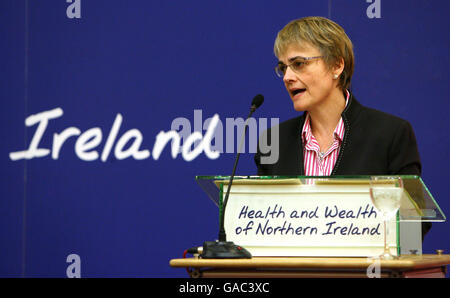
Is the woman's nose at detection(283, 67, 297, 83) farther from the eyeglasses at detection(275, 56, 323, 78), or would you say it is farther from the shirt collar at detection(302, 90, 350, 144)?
the shirt collar at detection(302, 90, 350, 144)

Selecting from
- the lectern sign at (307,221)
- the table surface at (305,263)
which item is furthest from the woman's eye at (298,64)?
the table surface at (305,263)

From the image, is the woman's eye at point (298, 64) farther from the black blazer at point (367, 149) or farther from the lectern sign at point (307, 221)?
the lectern sign at point (307, 221)

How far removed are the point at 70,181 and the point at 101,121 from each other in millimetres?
355

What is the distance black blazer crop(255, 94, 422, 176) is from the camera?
2000mm

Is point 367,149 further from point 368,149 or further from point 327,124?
point 327,124

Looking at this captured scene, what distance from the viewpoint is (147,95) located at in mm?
3238

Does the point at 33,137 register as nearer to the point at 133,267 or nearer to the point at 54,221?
the point at 54,221

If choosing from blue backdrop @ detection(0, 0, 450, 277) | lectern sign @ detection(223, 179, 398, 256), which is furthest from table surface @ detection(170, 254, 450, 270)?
blue backdrop @ detection(0, 0, 450, 277)

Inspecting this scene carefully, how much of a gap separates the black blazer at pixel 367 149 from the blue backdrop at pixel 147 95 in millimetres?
983

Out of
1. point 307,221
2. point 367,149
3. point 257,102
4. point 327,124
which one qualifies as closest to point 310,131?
point 327,124

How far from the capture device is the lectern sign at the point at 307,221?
1.44 meters

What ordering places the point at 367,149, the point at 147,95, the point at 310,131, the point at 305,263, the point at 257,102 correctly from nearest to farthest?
the point at 305,263
the point at 257,102
the point at 367,149
the point at 310,131
the point at 147,95

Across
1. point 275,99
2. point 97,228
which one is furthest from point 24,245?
point 275,99

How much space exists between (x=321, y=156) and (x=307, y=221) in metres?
0.64
